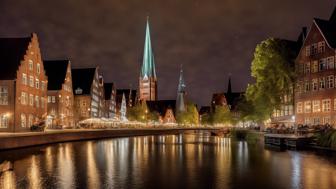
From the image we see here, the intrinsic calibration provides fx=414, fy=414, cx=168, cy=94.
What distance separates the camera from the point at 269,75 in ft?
231

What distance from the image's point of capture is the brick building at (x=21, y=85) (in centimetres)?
6538

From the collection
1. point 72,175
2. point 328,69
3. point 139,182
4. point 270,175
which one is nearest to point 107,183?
point 139,182

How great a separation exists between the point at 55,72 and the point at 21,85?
29.8m

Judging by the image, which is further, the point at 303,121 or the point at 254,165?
the point at 303,121

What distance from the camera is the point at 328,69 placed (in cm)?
6725

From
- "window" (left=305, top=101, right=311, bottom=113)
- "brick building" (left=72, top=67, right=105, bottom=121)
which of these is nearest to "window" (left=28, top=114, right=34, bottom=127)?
"brick building" (left=72, top=67, right=105, bottom=121)

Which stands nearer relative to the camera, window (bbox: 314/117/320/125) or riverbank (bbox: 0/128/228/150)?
riverbank (bbox: 0/128/228/150)

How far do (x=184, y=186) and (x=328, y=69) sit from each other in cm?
4919

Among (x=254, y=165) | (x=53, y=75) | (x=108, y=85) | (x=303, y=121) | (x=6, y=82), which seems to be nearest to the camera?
(x=254, y=165)

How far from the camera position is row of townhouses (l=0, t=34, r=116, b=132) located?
216ft

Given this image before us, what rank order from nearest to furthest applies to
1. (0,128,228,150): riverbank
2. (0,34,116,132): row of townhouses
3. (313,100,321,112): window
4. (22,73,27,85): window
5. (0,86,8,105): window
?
1. (0,128,228,150): riverbank
2. (0,86,8,105): window
3. (0,34,116,132): row of townhouses
4. (313,100,321,112): window
5. (22,73,27,85): window

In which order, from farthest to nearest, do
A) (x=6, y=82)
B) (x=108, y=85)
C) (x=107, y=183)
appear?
(x=108, y=85)
(x=6, y=82)
(x=107, y=183)

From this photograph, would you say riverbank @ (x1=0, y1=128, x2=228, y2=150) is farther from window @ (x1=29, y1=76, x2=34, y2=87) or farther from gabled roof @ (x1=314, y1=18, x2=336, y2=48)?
gabled roof @ (x1=314, y1=18, x2=336, y2=48)

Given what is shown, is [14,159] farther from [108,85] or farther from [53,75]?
[108,85]
